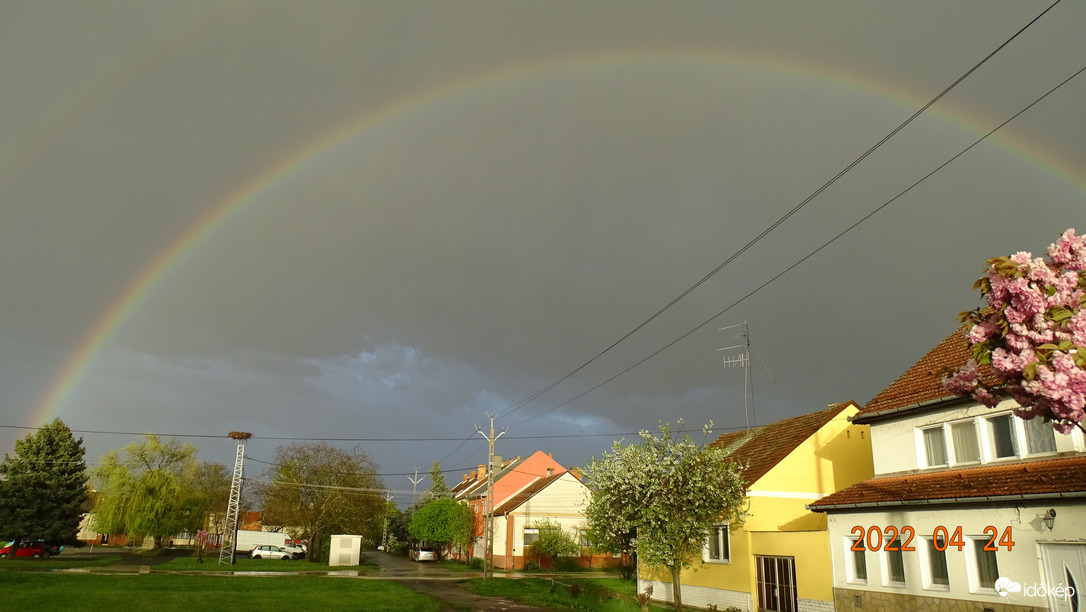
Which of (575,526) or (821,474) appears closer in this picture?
(821,474)

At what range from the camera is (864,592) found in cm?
2044

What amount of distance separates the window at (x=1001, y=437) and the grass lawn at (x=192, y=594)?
1995 cm

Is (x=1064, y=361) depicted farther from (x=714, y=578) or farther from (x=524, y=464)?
(x=524, y=464)

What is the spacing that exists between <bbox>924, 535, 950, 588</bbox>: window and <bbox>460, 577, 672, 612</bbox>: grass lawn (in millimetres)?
11971

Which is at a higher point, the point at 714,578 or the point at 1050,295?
the point at 1050,295

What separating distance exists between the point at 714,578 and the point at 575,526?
33.2 m

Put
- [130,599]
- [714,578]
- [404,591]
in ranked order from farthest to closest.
Result: [404,591], [714,578], [130,599]

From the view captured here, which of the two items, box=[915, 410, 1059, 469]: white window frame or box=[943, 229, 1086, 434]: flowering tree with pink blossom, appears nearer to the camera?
box=[943, 229, 1086, 434]: flowering tree with pink blossom

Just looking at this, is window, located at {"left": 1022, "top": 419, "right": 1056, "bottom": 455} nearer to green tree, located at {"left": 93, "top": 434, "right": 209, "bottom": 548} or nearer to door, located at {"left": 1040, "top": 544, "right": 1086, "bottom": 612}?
door, located at {"left": 1040, "top": 544, "right": 1086, "bottom": 612}

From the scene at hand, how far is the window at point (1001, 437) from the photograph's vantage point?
60.8 ft

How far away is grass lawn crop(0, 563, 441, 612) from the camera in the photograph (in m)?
23.6

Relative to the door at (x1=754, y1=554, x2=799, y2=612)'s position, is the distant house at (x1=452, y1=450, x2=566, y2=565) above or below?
above

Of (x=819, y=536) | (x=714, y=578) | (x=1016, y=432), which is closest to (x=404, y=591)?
(x=714, y=578)

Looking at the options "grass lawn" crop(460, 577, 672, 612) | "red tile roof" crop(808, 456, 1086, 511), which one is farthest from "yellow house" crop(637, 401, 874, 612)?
"red tile roof" crop(808, 456, 1086, 511)
